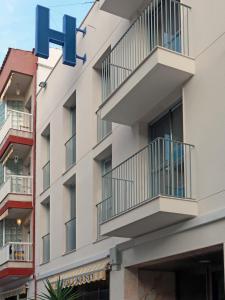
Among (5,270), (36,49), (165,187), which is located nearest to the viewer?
(165,187)

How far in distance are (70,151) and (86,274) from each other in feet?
16.3

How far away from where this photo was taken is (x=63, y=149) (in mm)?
20094

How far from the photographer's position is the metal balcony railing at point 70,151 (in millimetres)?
19156

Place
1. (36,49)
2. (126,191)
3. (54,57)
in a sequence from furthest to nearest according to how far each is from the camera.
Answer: (54,57) → (36,49) → (126,191)

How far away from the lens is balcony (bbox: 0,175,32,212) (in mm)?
24094

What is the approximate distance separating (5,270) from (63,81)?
26.4 ft

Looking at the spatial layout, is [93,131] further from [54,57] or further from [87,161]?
[54,57]

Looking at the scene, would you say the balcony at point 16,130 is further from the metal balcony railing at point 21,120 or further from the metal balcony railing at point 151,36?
the metal balcony railing at point 151,36

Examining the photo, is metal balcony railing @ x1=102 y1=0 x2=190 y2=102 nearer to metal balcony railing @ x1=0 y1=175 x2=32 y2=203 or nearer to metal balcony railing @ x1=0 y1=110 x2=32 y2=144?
metal balcony railing @ x1=0 y1=175 x2=32 y2=203

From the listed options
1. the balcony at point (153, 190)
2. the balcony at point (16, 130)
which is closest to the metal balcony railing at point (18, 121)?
the balcony at point (16, 130)

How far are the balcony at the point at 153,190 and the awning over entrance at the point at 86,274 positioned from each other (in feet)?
6.59

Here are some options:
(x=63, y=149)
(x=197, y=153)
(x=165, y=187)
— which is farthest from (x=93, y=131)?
(x=197, y=153)

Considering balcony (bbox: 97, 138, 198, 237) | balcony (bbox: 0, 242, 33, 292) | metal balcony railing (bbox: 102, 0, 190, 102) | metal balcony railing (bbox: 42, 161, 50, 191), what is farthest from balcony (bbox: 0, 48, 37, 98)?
balcony (bbox: 97, 138, 198, 237)

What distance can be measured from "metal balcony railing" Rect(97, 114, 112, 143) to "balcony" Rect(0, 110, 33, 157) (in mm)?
8445
